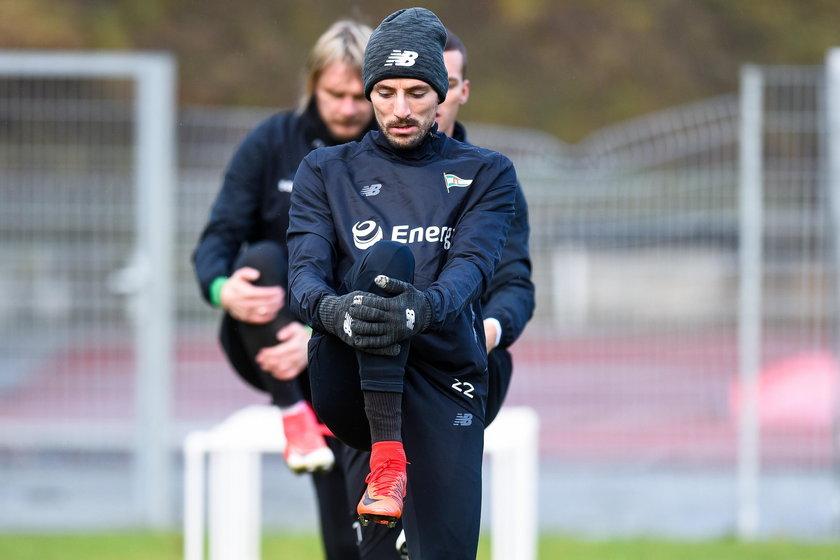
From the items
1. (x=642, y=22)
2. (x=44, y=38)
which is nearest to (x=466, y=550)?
(x=44, y=38)

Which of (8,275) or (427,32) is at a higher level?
(427,32)

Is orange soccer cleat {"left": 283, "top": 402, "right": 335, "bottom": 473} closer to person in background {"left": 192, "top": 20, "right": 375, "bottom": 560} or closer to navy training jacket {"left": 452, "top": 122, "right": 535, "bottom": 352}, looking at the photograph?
person in background {"left": 192, "top": 20, "right": 375, "bottom": 560}

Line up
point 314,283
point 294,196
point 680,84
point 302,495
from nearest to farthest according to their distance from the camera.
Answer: point 314,283
point 294,196
point 302,495
point 680,84

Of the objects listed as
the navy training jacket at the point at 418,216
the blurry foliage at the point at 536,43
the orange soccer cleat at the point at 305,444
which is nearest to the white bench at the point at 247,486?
the orange soccer cleat at the point at 305,444

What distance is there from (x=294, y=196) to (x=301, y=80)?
128cm

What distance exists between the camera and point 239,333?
365 centimetres

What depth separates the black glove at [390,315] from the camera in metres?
2.34

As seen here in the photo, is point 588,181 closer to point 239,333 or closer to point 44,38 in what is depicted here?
point 239,333

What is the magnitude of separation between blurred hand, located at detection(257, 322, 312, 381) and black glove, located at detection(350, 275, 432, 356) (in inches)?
45.1

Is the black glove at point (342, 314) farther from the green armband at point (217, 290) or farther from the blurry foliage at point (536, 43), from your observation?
the blurry foliage at point (536, 43)

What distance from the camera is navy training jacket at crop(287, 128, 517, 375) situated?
2588mm

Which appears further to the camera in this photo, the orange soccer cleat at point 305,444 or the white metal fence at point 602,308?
the white metal fence at point 602,308

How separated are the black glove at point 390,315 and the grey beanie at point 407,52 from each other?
0.48 m

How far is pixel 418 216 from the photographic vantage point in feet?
8.55
